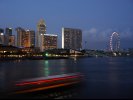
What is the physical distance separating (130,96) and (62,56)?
558ft

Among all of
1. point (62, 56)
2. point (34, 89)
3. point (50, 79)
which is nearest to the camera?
point (34, 89)

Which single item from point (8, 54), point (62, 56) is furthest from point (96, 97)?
point (62, 56)

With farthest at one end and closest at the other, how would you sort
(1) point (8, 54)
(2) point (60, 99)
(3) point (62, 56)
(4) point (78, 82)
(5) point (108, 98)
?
(3) point (62, 56) → (1) point (8, 54) → (4) point (78, 82) → (5) point (108, 98) → (2) point (60, 99)

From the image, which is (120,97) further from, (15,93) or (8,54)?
(8,54)

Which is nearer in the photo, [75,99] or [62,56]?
[75,99]

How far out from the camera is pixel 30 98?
16797 millimetres

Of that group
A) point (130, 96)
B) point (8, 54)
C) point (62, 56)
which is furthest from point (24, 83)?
point (62, 56)

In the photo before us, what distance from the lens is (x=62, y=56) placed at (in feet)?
620

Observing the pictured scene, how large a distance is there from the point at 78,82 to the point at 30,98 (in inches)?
357

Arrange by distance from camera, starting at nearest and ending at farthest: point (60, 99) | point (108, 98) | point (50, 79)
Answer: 1. point (60, 99)
2. point (108, 98)
3. point (50, 79)

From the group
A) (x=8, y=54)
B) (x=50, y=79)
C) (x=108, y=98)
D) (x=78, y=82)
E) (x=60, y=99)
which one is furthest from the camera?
(x=8, y=54)

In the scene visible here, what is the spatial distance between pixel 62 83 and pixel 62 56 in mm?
166025

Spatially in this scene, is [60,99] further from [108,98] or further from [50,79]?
[50,79]

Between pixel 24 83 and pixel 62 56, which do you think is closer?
pixel 24 83
